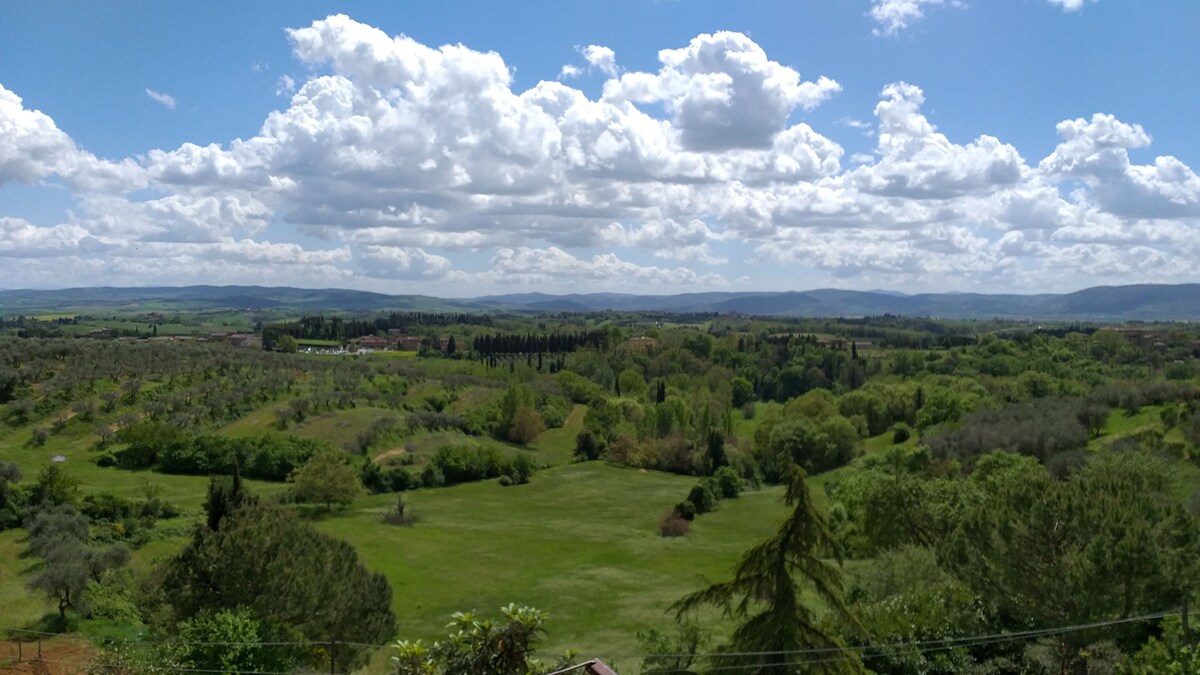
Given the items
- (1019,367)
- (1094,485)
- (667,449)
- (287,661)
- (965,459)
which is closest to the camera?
(287,661)

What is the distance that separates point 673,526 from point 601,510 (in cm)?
941

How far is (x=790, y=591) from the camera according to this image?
13406 millimetres

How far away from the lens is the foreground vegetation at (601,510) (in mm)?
20500

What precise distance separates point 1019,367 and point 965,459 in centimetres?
8587

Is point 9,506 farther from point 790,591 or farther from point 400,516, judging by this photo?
point 790,591

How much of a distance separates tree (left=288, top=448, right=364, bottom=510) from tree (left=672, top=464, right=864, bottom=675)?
53.3m

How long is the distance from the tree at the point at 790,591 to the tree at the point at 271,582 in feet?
42.4

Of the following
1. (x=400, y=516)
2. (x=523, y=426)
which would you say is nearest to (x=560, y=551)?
(x=400, y=516)

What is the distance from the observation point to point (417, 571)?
47062 millimetres

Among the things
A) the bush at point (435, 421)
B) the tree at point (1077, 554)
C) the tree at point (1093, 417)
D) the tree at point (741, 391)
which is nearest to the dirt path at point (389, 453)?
the bush at point (435, 421)

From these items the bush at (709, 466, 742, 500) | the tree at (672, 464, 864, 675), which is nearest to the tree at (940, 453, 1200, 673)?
the tree at (672, 464, 864, 675)

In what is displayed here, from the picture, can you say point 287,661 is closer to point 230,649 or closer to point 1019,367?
point 230,649

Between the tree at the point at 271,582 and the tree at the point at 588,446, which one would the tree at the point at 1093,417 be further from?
the tree at the point at 271,582

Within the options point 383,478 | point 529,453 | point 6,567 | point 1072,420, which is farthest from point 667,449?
point 6,567
